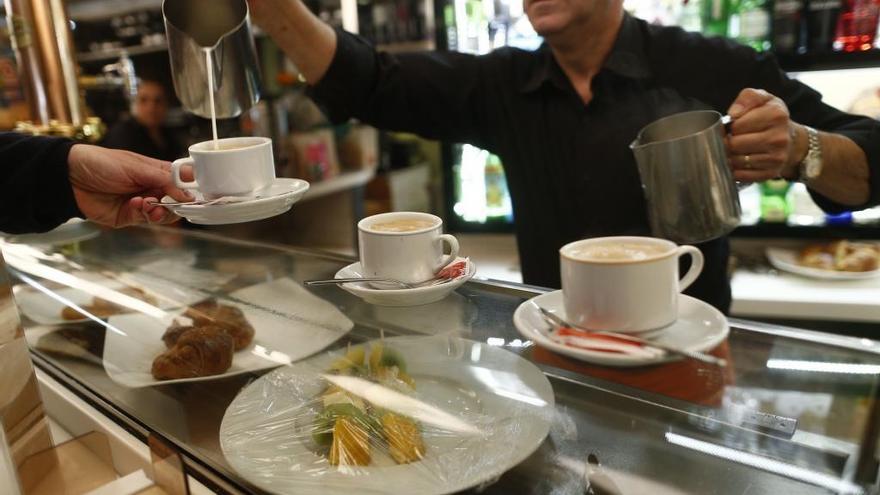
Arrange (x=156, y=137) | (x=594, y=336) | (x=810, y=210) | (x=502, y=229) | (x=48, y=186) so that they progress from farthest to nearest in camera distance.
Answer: (x=502, y=229)
(x=810, y=210)
(x=156, y=137)
(x=48, y=186)
(x=594, y=336)

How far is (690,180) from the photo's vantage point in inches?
32.3

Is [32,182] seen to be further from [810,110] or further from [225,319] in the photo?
[810,110]

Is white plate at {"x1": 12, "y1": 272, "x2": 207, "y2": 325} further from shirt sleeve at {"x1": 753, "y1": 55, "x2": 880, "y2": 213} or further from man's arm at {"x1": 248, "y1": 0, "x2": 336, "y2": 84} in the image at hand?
shirt sleeve at {"x1": 753, "y1": 55, "x2": 880, "y2": 213}

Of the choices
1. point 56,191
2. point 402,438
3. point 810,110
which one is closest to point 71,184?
point 56,191

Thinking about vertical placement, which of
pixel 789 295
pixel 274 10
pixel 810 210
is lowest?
pixel 789 295

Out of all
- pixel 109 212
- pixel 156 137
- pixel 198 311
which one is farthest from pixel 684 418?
pixel 156 137

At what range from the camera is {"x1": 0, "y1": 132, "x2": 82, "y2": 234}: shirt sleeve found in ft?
2.94

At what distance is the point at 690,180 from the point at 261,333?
1.94 feet

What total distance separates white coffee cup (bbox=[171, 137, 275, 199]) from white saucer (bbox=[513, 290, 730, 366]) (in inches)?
14.0

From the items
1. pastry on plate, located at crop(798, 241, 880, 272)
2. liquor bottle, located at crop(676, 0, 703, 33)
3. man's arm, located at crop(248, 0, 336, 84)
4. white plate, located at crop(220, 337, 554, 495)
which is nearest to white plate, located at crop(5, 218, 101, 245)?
man's arm, located at crop(248, 0, 336, 84)

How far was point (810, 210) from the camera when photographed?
92.8 inches

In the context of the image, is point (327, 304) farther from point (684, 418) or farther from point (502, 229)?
point (502, 229)

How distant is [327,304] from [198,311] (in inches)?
8.7

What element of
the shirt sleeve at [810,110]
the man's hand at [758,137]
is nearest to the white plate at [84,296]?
the man's hand at [758,137]
